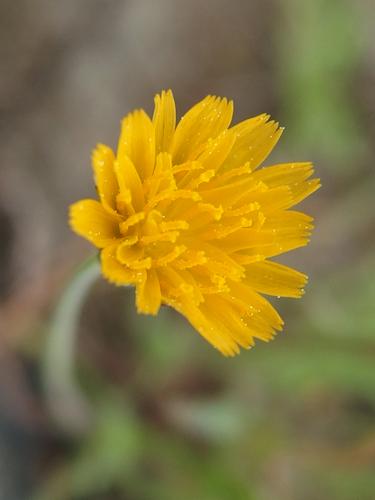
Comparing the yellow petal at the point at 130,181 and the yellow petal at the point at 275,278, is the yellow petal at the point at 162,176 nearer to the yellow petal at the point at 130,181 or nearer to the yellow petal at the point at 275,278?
the yellow petal at the point at 130,181

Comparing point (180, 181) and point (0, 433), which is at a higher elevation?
point (180, 181)

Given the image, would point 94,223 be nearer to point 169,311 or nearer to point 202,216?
point 202,216

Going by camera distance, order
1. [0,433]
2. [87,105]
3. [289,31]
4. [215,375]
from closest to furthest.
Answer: [0,433] < [215,375] < [87,105] < [289,31]

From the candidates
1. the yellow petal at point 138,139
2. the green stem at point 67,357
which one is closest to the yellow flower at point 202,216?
the yellow petal at point 138,139

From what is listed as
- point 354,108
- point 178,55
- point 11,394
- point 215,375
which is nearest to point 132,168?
point 11,394

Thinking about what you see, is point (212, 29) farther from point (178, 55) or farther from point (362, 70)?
point (362, 70)

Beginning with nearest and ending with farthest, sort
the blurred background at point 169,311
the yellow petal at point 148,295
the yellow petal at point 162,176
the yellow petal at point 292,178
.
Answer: the yellow petal at point 148,295 < the yellow petal at point 162,176 < the yellow petal at point 292,178 < the blurred background at point 169,311

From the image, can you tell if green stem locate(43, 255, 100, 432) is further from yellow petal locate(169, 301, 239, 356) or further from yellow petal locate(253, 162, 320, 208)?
yellow petal locate(253, 162, 320, 208)
